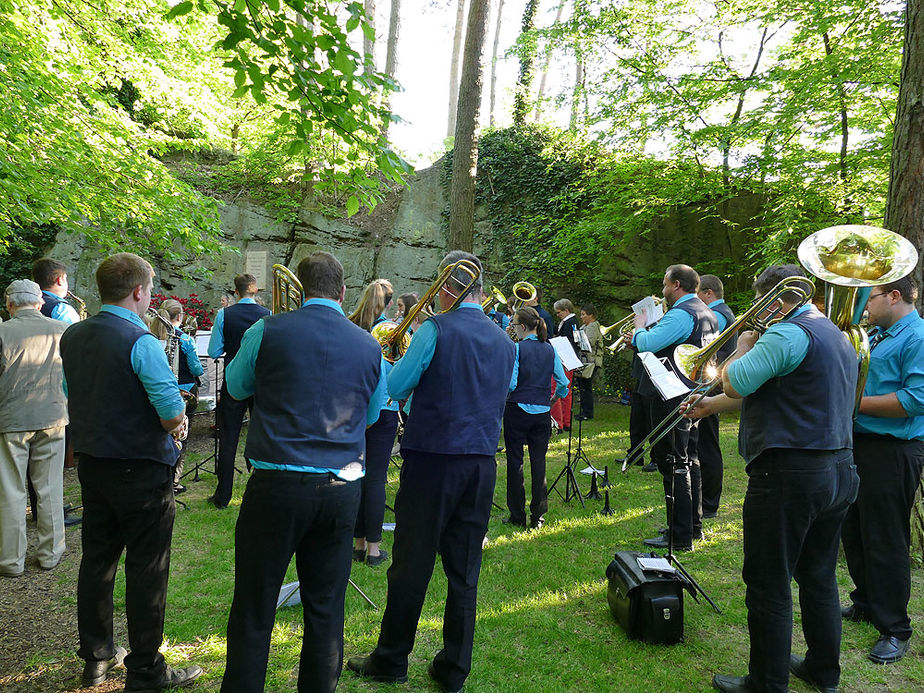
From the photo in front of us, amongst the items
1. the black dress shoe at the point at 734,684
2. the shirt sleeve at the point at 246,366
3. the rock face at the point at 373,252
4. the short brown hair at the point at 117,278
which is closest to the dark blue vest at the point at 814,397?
the black dress shoe at the point at 734,684

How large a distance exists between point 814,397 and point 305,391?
7.93 ft

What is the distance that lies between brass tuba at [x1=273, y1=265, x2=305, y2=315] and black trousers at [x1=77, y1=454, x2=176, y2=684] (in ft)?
3.42

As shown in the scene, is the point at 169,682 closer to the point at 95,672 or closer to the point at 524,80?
the point at 95,672

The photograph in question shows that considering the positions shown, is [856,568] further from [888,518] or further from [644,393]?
[644,393]

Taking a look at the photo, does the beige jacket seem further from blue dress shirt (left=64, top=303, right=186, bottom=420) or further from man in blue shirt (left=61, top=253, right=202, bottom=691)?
blue dress shirt (left=64, top=303, right=186, bottom=420)

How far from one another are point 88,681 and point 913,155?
6.93 meters

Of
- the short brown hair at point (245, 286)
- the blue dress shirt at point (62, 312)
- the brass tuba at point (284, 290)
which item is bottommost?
the blue dress shirt at point (62, 312)

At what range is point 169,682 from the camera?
3.07 metres

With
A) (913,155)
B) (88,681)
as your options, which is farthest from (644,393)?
(88,681)

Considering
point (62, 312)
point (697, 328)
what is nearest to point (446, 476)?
point (697, 328)

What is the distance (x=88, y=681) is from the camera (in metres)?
3.11

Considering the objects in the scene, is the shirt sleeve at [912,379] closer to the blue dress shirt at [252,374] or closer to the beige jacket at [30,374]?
the blue dress shirt at [252,374]

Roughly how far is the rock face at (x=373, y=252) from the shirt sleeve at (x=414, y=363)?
11.2 metres

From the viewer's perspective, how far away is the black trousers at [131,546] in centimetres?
293
